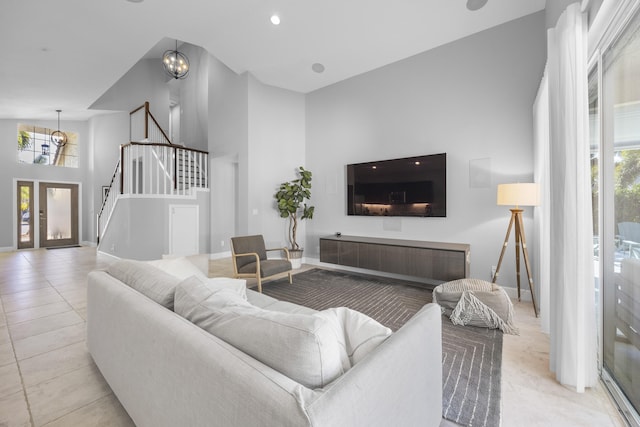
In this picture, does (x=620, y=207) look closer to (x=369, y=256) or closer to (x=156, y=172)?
(x=369, y=256)

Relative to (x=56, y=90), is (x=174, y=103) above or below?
above

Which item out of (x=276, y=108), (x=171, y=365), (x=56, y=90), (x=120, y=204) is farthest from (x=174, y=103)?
(x=171, y=365)

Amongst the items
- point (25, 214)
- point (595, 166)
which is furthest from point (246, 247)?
point (25, 214)

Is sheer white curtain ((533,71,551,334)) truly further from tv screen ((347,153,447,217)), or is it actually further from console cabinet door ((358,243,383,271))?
console cabinet door ((358,243,383,271))

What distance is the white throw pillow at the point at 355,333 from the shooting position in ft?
Answer: 3.35

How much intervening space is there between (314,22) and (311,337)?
15.1 feet

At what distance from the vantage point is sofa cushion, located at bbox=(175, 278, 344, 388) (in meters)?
0.84

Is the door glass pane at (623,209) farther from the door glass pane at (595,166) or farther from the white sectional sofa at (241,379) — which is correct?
the white sectional sofa at (241,379)

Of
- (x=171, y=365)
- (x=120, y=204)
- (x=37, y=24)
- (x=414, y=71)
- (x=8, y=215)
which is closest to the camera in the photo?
(x=171, y=365)

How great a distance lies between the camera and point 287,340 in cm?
88

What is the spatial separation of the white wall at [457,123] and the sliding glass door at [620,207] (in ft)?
5.64

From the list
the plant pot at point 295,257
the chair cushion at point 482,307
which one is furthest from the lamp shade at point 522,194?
the plant pot at point 295,257

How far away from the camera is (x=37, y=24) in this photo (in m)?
3.75

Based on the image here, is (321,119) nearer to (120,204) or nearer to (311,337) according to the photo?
(120,204)
